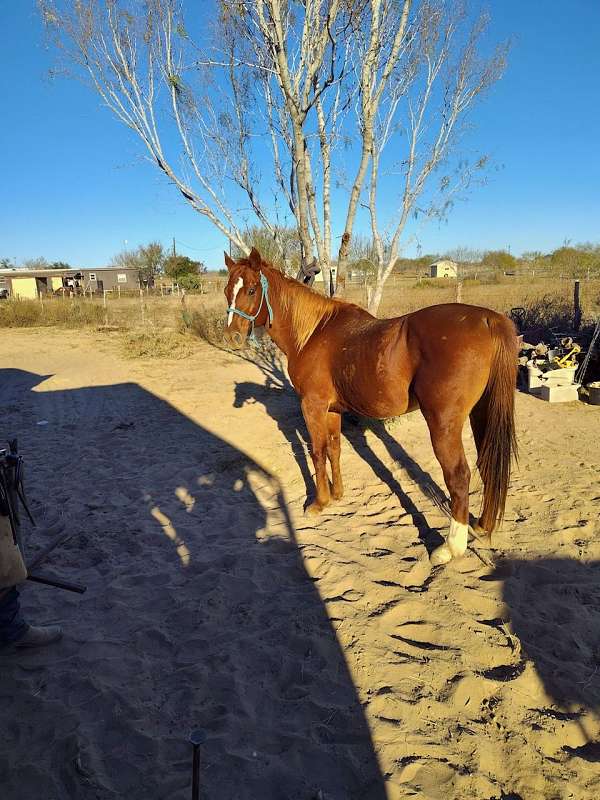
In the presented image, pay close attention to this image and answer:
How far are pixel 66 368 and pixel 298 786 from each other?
11004mm

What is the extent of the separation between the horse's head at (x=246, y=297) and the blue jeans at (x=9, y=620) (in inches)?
102

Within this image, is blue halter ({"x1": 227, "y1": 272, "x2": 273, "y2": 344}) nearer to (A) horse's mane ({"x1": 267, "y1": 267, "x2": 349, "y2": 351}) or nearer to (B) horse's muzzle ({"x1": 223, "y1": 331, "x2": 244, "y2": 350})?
(A) horse's mane ({"x1": 267, "y1": 267, "x2": 349, "y2": 351})

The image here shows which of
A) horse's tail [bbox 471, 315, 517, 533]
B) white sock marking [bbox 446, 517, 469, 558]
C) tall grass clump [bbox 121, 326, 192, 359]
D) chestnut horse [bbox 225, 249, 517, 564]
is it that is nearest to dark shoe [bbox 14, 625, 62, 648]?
chestnut horse [bbox 225, 249, 517, 564]

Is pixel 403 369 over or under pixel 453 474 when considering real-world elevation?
over

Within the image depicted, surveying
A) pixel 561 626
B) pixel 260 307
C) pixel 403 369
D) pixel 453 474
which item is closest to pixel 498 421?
pixel 453 474

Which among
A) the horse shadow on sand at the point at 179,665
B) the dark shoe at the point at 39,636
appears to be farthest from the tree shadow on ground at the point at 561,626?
the dark shoe at the point at 39,636

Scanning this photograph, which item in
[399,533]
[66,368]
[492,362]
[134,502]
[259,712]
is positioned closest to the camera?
[259,712]

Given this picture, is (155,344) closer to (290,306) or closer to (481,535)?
(290,306)

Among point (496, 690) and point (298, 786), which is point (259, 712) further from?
point (496, 690)

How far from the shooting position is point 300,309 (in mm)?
4059

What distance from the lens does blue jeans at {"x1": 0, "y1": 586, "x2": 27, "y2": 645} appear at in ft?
7.35

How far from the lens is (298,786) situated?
168cm

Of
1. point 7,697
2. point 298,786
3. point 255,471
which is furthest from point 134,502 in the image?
point 298,786

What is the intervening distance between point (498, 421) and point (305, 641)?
1.92m
